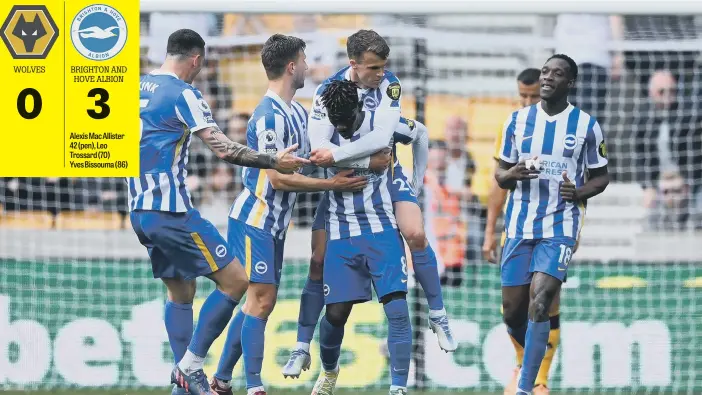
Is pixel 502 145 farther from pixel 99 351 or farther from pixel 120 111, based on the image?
pixel 99 351

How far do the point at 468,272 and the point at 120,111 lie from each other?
140 inches

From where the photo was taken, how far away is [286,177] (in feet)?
27.4

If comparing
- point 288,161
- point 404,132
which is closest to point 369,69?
point 404,132

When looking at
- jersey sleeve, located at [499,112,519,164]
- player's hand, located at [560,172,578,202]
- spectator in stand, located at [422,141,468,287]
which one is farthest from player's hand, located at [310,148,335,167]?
spectator in stand, located at [422,141,468,287]

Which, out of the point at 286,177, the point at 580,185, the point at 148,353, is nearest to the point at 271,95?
the point at 286,177

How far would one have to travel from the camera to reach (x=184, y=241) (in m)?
8.41

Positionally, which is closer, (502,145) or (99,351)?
(502,145)

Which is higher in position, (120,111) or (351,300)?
(120,111)

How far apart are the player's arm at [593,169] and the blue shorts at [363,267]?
4.50 ft

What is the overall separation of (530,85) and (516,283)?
1.67 metres

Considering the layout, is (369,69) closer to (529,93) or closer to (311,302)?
(311,302)

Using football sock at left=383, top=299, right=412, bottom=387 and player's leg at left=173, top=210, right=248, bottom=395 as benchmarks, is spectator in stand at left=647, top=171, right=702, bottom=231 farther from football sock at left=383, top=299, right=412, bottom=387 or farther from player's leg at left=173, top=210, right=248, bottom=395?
player's leg at left=173, top=210, right=248, bottom=395

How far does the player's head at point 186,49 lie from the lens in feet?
27.9

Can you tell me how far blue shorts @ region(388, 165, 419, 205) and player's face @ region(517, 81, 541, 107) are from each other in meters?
1.84
